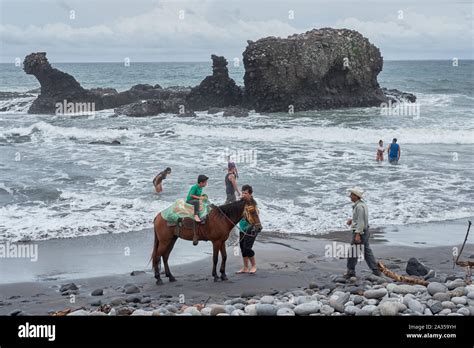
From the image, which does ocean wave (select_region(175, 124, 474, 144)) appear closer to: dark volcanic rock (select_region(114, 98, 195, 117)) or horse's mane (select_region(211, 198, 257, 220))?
dark volcanic rock (select_region(114, 98, 195, 117))

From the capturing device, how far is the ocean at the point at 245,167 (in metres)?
17.7

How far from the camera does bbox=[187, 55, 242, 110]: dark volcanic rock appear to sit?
167ft

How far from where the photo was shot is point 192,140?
3450cm

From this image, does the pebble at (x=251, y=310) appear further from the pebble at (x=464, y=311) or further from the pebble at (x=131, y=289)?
the pebble at (x=131, y=289)

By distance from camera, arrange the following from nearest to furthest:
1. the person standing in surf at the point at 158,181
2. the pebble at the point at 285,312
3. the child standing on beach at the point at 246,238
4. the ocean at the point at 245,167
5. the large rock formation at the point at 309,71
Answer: the pebble at the point at 285,312 → the child standing on beach at the point at 246,238 → the ocean at the point at 245,167 → the person standing in surf at the point at 158,181 → the large rock formation at the point at 309,71

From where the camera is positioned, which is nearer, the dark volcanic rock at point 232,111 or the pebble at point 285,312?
the pebble at point 285,312

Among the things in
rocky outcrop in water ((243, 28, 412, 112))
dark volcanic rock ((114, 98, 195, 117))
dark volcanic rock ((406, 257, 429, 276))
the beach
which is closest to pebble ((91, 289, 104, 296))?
the beach

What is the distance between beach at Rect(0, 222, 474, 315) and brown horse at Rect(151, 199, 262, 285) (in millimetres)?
568

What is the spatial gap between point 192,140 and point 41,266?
2143cm

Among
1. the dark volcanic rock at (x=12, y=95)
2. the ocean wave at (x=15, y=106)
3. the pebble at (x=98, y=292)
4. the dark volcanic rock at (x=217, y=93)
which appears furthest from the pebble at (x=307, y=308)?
the dark volcanic rock at (x=12, y=95)

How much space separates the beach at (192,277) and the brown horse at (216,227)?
568 millimetres

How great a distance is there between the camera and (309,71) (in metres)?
48.5

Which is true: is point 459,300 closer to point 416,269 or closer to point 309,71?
point 416,269
